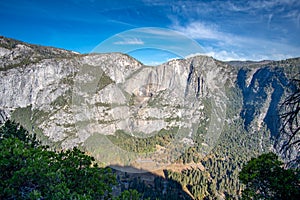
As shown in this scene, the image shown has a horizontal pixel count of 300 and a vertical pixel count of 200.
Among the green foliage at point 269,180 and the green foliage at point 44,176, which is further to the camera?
the green foliage at point 269,180

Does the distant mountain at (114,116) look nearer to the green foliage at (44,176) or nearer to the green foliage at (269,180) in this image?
the green foliage at (269,180)

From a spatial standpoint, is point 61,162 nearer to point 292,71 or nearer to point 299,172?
point 299,172

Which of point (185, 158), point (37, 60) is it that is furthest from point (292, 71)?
point (37, 60)

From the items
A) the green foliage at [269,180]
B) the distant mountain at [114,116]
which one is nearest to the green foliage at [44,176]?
the green foliage at [269,180]

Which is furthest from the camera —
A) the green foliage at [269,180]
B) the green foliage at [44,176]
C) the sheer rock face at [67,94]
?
the sheer rock face at [67,94]

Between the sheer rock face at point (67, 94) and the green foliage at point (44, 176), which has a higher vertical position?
the sheer rock face at point (67, 94)

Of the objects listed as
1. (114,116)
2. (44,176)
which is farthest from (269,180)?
(114,116)
